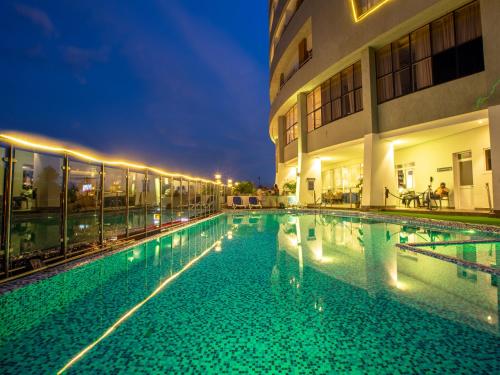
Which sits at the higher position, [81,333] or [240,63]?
[240,63]

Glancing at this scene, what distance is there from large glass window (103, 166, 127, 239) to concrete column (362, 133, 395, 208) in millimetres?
10073

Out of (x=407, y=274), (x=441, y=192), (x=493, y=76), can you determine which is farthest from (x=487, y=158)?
(x=407, y=274)

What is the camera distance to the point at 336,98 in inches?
579

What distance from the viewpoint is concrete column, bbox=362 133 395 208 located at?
1187cm

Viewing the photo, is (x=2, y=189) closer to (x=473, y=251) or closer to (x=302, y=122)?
(x=473, y=251)

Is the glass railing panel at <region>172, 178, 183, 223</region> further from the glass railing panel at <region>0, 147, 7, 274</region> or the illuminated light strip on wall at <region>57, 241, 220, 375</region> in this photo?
the glass railing panel at <region>0, 147, 7, 274</region>

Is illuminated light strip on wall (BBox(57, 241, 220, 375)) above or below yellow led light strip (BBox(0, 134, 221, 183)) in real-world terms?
below

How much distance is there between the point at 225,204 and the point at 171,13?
83.9 m

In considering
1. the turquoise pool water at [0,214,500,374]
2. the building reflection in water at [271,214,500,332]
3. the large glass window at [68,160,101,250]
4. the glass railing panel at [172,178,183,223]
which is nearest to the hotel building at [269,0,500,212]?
the building reflection in water at [271,214,500,332]

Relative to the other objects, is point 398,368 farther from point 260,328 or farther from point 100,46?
point 100,46

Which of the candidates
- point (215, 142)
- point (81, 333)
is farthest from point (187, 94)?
point (81, 333)

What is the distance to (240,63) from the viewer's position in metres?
99.2

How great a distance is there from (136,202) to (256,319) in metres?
4.28

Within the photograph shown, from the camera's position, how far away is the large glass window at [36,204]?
2.89 m
